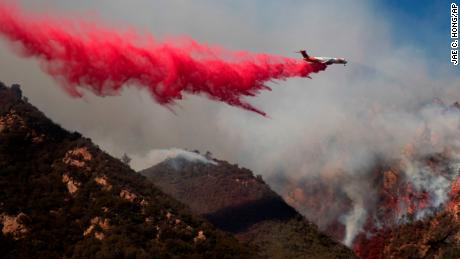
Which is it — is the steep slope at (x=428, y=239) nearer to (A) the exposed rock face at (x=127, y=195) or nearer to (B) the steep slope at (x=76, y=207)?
(B) the steep slope at (x=76, y=207)

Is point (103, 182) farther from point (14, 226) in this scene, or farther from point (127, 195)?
point (14, 226)

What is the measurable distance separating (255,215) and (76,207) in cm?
8663

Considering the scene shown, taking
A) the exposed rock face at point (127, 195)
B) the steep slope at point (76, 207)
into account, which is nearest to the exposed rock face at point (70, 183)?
the steep slope at point (76, 207)

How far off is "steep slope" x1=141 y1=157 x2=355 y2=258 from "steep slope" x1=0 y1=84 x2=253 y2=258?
147 ft

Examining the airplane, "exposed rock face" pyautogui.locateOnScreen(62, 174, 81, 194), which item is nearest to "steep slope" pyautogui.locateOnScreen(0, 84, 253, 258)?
"exposed rock face" pyautogui.locateOnScreen(62, 174, 81, 194)

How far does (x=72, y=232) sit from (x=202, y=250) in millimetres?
20590

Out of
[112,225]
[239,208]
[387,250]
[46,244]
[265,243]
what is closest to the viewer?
[46,244]

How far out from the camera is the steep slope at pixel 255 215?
468 ft

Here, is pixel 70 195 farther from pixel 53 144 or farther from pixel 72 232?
pixel 53 144

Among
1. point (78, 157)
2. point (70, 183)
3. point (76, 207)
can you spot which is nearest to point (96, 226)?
point (76, 207)

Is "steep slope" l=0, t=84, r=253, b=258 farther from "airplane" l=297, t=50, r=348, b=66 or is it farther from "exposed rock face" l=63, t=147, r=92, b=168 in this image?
"airplane" l=297, t=50, r=348, b=66

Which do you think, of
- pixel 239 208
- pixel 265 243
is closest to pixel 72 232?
pixel 265 243

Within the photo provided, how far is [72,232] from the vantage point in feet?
261

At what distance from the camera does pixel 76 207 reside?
84.4 metres
